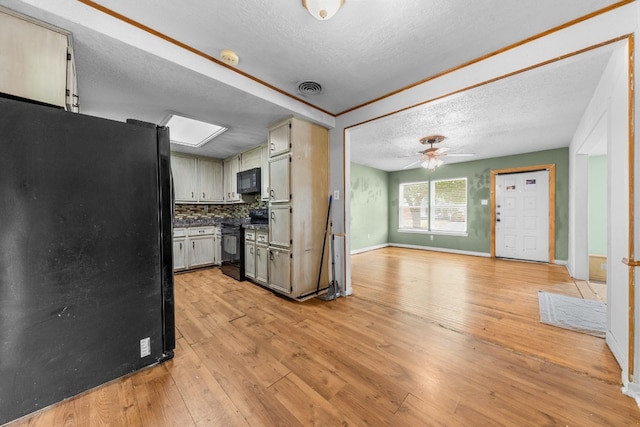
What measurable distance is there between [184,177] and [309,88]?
347 cm

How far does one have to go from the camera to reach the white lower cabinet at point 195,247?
442 cm

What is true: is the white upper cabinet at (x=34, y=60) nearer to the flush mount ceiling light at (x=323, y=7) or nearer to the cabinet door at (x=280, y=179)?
the flush mount ceiling light at (x=323, y=7)

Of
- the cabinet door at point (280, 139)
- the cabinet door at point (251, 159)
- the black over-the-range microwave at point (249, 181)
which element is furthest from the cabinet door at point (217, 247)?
the cabinet door at point (280, 139)

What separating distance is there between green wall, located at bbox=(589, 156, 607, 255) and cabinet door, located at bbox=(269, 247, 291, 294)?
5.66 meters

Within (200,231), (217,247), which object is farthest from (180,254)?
A: (217,247)

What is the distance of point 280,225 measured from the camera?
3.20m

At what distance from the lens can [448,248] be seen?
20.9 feet

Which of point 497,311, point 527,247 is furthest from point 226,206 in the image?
point 527,247

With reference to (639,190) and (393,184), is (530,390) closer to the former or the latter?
(639,190)

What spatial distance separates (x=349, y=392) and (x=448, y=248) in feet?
19.4

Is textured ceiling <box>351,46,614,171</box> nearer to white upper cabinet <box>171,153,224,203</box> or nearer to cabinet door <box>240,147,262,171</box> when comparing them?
cabinet door <box>240,147,262,171</box>

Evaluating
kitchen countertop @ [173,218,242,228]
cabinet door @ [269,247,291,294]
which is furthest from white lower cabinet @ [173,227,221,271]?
cabinet door @ [269,247,291,294]

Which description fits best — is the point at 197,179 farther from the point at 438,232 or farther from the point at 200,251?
the point at 438,232

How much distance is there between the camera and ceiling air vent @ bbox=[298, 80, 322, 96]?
8.08 feet
